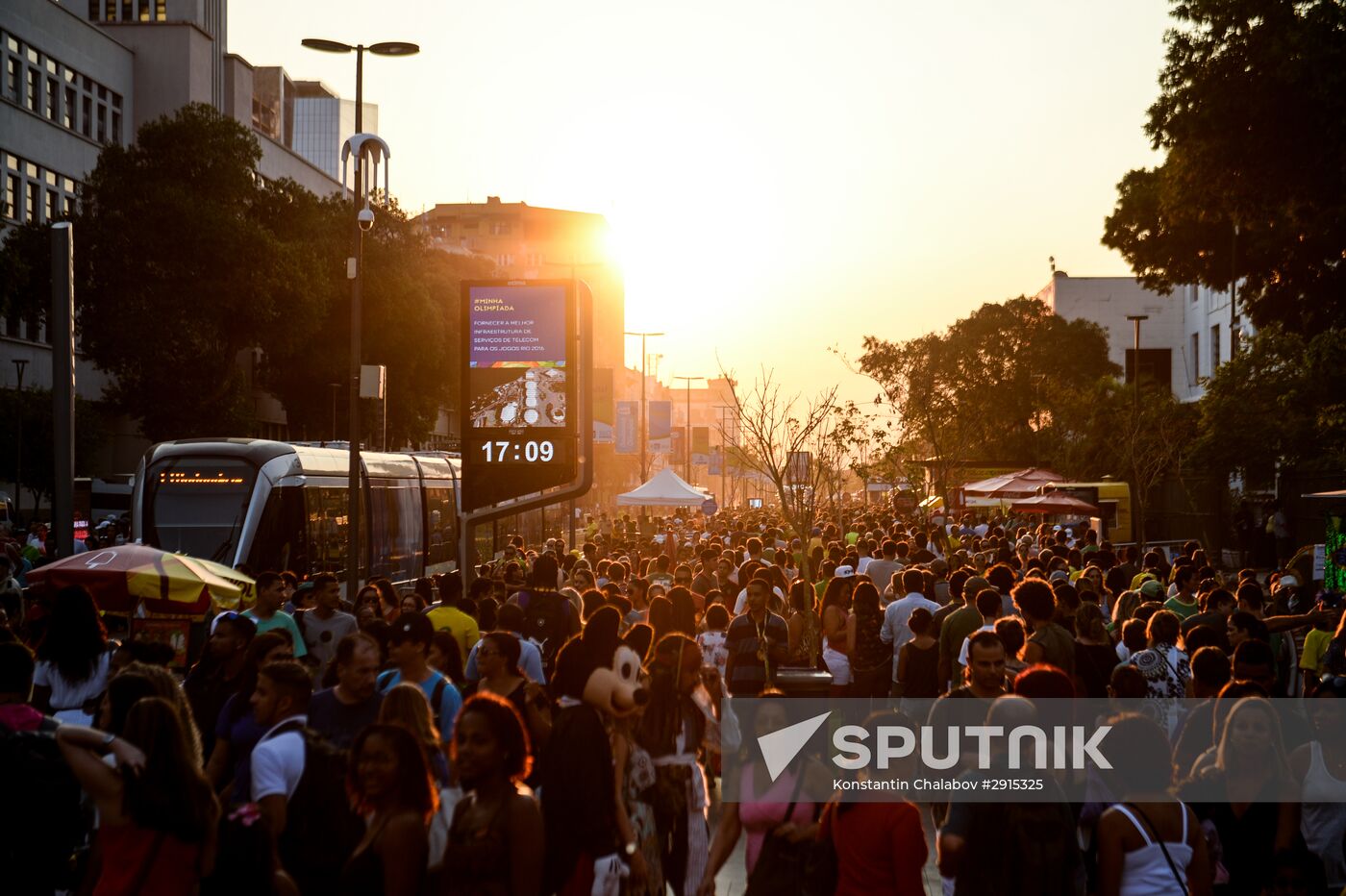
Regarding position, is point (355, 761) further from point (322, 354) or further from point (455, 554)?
point (322, 354)

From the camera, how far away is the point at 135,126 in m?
61.7

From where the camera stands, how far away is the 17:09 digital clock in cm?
2075

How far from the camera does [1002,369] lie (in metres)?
67.8

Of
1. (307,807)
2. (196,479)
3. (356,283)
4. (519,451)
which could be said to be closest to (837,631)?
(307,807)

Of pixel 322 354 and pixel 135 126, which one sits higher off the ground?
pixel 135 126

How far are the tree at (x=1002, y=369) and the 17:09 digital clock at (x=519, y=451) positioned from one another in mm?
39296

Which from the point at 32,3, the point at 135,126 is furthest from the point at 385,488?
the point at 135,126

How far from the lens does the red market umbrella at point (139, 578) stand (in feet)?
40.6

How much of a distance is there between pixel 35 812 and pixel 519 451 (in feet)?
48.9

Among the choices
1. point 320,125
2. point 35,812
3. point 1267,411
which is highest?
point 320,125

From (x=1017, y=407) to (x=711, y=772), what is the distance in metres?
59.9

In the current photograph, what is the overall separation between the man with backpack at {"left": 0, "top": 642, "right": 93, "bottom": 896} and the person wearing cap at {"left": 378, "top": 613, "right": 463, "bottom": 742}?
196 cm
